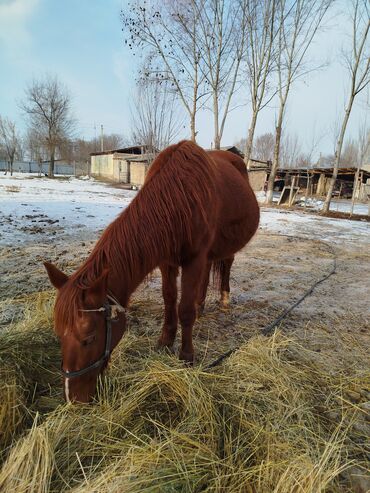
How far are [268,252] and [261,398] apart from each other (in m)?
4.94

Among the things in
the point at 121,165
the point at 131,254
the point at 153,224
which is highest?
the point at 121,165

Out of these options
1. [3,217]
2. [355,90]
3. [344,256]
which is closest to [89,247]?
[3,217]

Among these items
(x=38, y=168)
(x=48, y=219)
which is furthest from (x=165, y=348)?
(x=38, y=168)

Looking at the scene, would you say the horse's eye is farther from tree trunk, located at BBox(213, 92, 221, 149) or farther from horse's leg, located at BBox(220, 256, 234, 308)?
tree trunk, located at BBox(213, 92, 221, 149)

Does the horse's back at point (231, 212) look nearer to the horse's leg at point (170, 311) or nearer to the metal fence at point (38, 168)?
the horse's leg at point (170, 311)

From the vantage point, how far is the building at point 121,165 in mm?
32062

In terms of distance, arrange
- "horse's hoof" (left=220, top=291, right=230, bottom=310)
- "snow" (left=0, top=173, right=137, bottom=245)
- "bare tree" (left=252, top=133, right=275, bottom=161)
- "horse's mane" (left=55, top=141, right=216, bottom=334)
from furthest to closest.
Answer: "bare tree" (left=252, top=133, right=275, bottom=161) → "snow" (left=0, top=173, right=137, bottom=245) → "horse's hoof" (left=220, top=291, right=230, bottom=310) → "horse's mane" (left=55, top=141, right=216, bottom=334)

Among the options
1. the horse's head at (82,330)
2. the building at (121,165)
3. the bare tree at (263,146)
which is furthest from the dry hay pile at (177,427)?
the bare tree at (263,146)

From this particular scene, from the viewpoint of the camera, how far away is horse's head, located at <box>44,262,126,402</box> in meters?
1.48

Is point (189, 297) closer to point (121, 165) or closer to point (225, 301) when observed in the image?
point (225, 301)

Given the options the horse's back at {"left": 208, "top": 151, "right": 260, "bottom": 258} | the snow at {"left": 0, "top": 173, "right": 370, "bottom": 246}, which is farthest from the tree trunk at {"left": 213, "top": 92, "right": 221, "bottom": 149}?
the horse's back at {"left": 208, "top": 151, "right": 260, "bottom": 258}

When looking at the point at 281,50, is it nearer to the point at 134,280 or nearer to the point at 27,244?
the point at 27,244

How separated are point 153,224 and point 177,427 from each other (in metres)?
1.16

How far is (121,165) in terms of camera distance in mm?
37906
